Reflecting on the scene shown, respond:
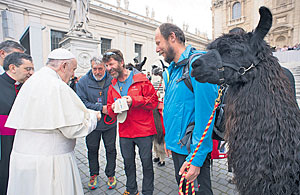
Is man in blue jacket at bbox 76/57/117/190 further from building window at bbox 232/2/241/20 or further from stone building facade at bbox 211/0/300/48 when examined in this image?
building window at bbox 232/2/241/20

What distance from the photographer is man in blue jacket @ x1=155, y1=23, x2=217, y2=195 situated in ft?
5.14

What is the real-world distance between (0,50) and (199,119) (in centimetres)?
384

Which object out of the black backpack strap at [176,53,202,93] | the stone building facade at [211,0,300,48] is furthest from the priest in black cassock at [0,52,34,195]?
the stone building facade at [211,0,300,48]

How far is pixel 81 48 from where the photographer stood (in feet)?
31.4

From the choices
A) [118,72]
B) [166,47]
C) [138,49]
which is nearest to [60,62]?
[118,72]

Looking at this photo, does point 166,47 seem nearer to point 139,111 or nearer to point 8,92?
point 139,111

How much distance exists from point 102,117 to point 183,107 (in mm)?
1947

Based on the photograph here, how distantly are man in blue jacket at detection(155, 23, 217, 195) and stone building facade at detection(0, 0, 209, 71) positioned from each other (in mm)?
9048

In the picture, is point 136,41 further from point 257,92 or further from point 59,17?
point 257,92

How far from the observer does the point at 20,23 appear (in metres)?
18.3

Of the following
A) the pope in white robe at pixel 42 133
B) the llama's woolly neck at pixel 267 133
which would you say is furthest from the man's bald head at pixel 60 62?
the llama's woolly neck at pixel 267 133

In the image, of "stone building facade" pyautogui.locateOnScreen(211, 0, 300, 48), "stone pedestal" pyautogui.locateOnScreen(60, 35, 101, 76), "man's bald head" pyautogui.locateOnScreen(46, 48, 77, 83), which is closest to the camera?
"man's bald head" pyautogui.locateOnScreen(46, 48, 77, 83)

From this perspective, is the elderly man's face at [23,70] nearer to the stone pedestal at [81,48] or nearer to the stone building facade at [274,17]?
the stone pedestal at [81,48]

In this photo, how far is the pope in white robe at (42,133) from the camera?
1664 millimetres
